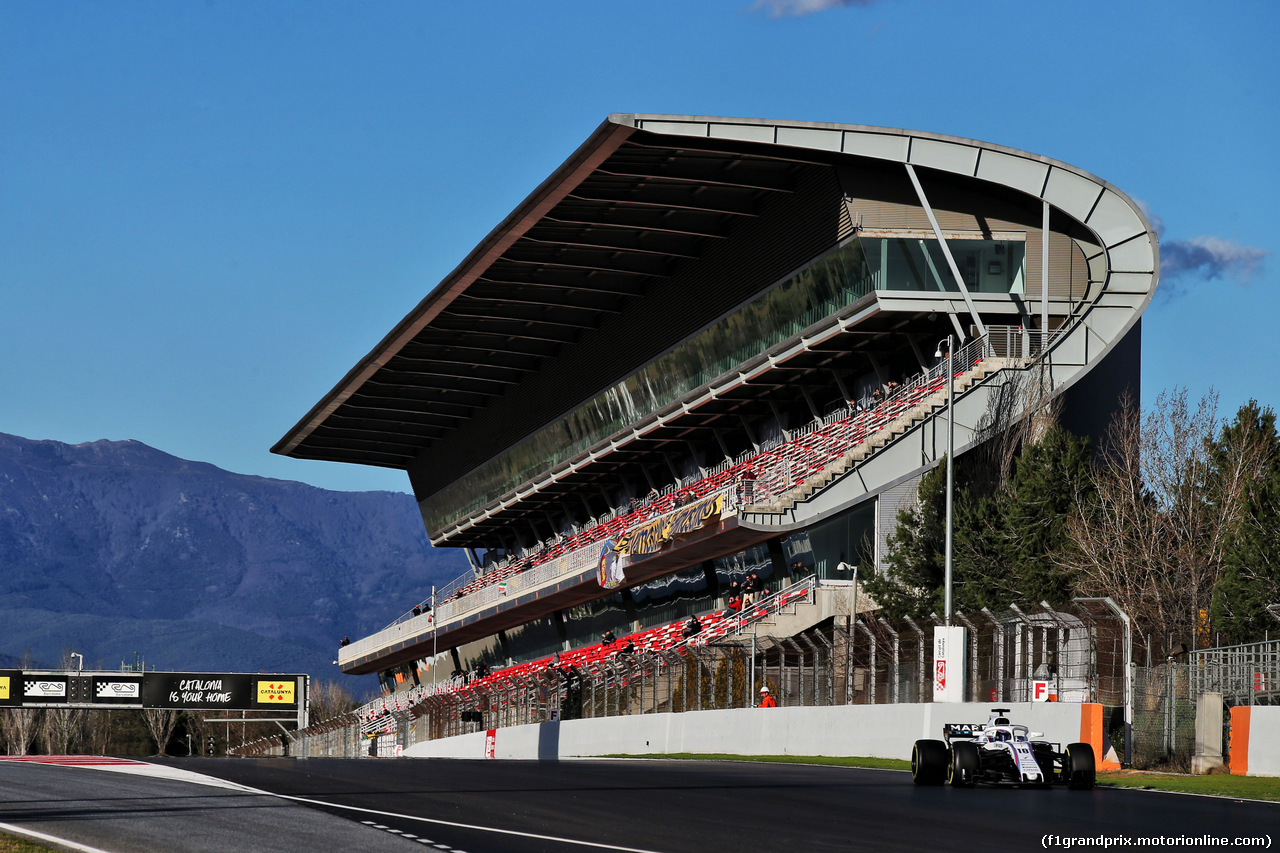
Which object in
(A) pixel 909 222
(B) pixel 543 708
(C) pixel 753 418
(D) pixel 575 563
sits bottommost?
(B) pixel 543 708

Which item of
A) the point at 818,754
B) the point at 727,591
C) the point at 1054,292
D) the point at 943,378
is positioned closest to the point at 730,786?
the point at 818,754

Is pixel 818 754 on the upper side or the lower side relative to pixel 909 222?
lower

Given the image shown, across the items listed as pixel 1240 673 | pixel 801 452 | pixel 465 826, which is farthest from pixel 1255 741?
pixel 801 452

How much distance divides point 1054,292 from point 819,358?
766cm

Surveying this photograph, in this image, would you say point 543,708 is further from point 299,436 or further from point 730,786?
point 299,436

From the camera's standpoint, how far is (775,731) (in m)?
35.4

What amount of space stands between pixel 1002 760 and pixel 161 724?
106 m

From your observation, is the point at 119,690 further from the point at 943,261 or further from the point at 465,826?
the point at 465,826

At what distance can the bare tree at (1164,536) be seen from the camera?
38000mm

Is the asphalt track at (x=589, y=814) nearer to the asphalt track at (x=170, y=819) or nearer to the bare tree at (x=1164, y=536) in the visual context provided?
the asphalt track at (x=170, y=819)

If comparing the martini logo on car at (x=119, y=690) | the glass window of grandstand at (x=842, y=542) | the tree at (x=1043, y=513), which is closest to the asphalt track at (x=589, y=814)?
the tree at (x=1043, y=513)

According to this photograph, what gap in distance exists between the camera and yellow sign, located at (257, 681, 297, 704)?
83.2m

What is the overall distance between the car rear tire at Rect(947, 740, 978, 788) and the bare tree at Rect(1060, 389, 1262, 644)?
1664cm

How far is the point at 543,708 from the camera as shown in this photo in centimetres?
4684
